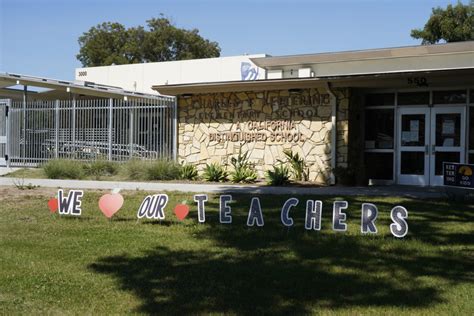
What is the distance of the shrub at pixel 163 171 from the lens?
671 inches

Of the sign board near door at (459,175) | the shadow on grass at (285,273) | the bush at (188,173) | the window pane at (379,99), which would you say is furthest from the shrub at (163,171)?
the shadow on grass at (285,273)

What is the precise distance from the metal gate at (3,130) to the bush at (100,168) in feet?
16.1

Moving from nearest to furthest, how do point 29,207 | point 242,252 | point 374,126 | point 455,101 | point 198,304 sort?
point 198,304 < point 242,252 < point 29,207 < point 455,101 < point 374,126

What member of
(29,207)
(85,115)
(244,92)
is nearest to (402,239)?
(29,207)

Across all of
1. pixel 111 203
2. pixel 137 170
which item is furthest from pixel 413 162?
pixel 111 203

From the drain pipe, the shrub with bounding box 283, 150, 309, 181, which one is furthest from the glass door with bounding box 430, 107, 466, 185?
the shrub with bounding box 283, 150, 309, 181

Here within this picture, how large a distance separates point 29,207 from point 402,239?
707 cm

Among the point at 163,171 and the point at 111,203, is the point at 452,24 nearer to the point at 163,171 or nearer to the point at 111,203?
the point at 163,171

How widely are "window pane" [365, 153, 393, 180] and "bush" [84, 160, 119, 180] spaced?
786 cm

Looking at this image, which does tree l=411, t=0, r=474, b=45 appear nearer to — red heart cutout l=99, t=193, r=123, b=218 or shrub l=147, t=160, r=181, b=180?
shrub l=147, t=160, r=181, b=180

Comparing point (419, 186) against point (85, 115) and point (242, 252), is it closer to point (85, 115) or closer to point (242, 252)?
point (242, 252)

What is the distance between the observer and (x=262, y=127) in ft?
56.3

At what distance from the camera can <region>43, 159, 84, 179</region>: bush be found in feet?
57.3

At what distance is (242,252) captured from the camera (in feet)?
23.4
